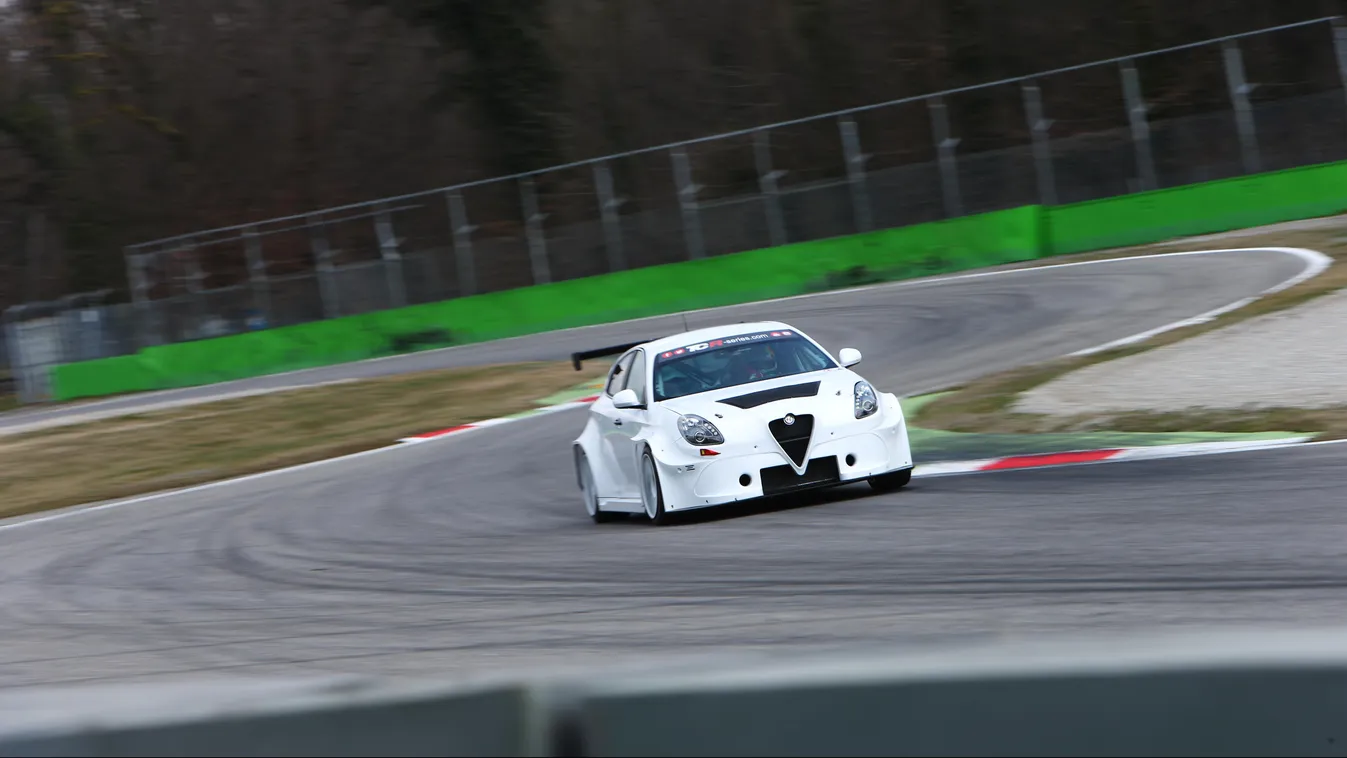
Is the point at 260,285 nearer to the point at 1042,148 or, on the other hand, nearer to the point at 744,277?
the point at 744,277

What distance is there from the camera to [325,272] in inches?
1276

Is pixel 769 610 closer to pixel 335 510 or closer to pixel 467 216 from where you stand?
pixel 335 510

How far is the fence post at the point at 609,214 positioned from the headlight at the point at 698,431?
71.4 feet

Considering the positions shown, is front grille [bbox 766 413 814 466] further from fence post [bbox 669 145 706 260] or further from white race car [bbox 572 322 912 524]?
fence post [bbox 669 145 706 260]

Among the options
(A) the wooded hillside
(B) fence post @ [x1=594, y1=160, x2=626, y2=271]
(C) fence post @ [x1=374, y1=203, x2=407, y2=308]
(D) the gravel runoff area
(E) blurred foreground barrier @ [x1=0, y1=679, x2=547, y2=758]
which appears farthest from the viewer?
(A) the wooded hillside

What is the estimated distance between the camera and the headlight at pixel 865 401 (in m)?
9.28

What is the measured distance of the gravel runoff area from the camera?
10.9m

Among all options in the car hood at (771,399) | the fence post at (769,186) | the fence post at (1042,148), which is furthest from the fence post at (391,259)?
the car hood at (771,399)

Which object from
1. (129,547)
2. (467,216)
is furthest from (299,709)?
(467,216)

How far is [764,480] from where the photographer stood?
911 centimetres

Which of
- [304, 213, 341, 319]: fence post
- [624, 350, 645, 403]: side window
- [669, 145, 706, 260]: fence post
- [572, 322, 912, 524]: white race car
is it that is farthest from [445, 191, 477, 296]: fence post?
[572, 322, 912, 524]: white race car

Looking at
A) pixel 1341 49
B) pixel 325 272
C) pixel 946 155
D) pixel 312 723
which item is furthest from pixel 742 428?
pixel 325 272

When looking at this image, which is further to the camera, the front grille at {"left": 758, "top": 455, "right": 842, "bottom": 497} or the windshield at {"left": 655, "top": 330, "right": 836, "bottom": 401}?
the windshield at {"left": 655, "top": 330, "right": 836, "bottom": 401}

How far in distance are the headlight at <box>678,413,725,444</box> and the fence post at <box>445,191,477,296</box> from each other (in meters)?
22.6
